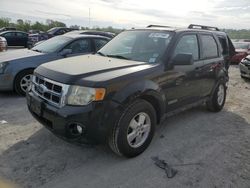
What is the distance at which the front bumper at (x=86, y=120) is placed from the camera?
3303mm

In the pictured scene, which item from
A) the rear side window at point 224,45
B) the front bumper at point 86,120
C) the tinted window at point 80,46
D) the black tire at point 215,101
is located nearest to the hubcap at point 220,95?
the black tire at point 215,101

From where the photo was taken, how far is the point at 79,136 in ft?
11.2

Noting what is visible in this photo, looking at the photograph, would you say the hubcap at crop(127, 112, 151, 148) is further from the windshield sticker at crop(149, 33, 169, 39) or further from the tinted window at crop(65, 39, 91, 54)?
the tinted window at crop(65, 39, 91, 54)

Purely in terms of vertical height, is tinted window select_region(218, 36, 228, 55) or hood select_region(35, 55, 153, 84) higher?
tinted window select_region(218, 36, 228, 55)

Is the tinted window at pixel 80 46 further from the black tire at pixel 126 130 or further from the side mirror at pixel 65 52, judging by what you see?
the black tire at pixel 126 130

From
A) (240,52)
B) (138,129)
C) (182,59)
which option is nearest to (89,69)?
(138,129)

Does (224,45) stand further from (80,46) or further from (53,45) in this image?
(53,45)

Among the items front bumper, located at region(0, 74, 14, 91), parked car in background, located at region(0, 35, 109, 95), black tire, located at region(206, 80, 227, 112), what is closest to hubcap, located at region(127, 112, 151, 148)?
black tire, located at region(206, 80, 227, 112)

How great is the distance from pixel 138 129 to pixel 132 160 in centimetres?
43

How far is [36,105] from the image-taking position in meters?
3.84

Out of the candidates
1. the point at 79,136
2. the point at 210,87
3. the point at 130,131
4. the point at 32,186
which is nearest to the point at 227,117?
the point at 210,87

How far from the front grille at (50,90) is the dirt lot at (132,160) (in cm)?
76

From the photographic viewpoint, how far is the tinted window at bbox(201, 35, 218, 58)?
17.8 ft

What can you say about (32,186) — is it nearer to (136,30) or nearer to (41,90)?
(41,90)
